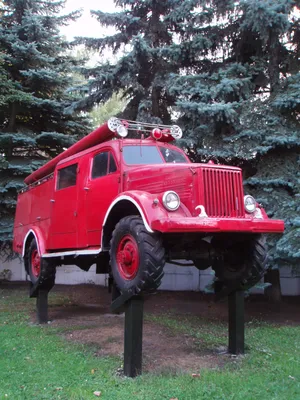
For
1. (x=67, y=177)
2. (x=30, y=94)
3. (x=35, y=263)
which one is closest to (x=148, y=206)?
(x=67, y=177)

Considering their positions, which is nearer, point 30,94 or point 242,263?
point 242,263

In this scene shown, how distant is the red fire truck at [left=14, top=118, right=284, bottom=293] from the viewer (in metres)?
4.72

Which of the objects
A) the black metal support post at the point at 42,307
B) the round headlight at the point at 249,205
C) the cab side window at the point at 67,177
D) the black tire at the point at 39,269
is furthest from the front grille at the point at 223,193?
the black metal support post at the point at 42,307

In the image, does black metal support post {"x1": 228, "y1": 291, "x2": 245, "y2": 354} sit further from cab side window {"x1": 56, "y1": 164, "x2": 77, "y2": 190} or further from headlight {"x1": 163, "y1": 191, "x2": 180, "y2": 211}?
cab side window {"x1": 56, "y1": 164, "x2": 77, "y2": 190}

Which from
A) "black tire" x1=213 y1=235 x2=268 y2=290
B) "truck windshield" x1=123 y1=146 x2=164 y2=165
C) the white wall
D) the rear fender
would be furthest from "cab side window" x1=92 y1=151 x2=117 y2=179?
the white wall

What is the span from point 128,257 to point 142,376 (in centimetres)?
140

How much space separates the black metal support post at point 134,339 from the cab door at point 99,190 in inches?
44.3

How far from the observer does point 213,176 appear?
16.5 feet

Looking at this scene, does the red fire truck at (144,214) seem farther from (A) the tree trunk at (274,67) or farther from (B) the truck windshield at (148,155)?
(A) the tree trunk at (274,67)

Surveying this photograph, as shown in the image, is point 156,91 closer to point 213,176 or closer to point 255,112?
point 255,112

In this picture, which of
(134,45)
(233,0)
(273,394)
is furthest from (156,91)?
(273,394)

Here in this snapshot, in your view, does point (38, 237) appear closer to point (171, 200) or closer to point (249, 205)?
point (171, 200)

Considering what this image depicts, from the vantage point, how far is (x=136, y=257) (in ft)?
16.1

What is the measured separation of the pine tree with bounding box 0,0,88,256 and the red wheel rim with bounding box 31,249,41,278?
12.5 feet
